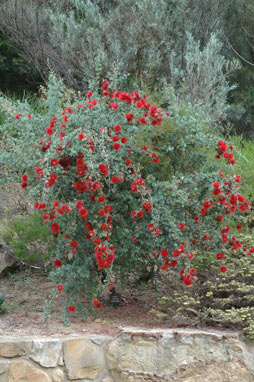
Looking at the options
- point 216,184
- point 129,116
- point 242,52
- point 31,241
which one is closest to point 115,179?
point 129,116

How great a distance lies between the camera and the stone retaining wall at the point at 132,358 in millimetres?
3422

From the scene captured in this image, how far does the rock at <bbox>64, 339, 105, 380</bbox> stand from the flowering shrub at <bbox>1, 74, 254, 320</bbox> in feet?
0.98

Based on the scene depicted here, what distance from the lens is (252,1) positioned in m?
9.12

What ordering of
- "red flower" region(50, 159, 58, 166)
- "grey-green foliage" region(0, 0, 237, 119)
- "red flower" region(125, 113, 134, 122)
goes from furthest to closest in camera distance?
"grey-green foliage" region(0, 0, 237, 119) < "red flower" region(125, 113, 134, 122) < "red flower" region(50, 159, 58, 166)

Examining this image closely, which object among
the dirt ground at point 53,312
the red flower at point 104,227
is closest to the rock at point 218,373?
the dirt ground at point 53,312

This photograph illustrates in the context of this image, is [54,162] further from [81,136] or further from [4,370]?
[4,370]

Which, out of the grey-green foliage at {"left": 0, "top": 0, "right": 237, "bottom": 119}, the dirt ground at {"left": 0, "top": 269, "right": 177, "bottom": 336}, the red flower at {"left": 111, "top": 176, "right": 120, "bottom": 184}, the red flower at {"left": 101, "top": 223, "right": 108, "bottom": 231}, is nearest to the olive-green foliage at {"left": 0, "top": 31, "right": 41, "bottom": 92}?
the grey-green foliage at {"left": 0, "top": 0, "right": 237, "bottom": 119}

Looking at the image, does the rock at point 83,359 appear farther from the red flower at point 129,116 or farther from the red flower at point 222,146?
the red flower at point 222,146

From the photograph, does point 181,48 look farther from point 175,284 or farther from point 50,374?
point 50,374

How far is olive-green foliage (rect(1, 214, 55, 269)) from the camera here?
198 inches

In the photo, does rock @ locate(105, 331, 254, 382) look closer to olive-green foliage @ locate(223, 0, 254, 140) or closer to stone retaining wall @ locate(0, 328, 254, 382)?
stone retaining wall @ locate(0, 328, 254, 382)

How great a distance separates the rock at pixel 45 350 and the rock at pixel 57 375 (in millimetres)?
82

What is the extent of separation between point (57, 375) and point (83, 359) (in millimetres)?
190

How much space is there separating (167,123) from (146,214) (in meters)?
0.68
